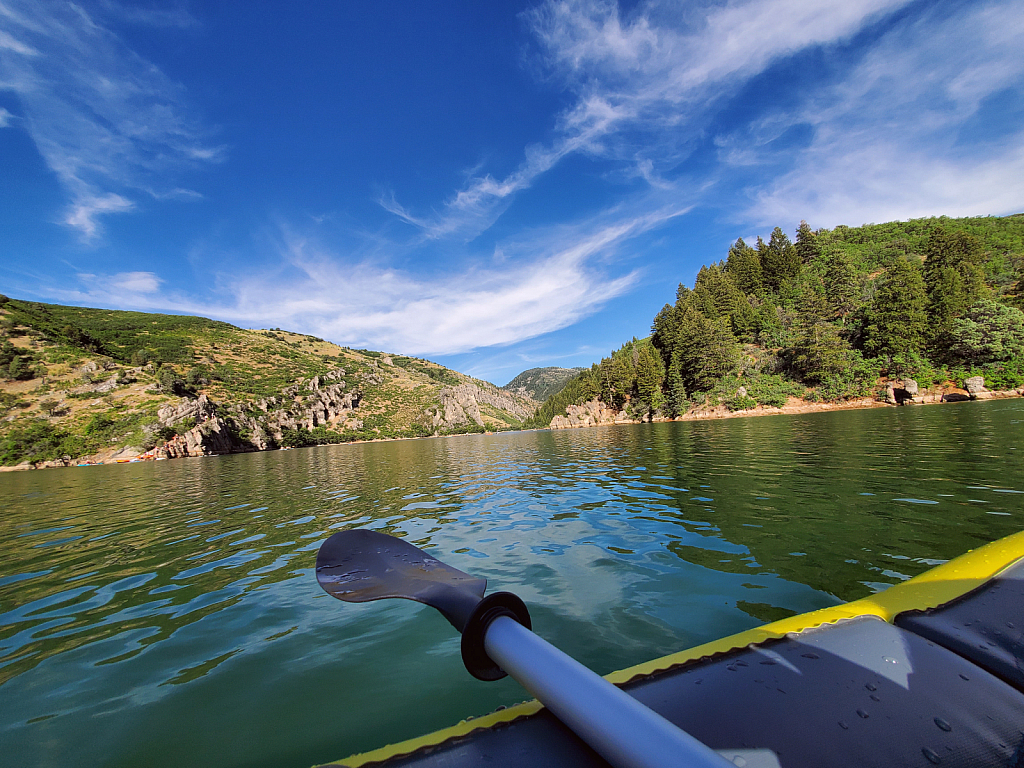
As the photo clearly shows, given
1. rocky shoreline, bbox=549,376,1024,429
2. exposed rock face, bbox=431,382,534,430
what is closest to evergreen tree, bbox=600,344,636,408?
rocky shoreline, bbox=549,376,1024,429

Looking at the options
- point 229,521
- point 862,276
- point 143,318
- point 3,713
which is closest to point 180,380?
point 143,318

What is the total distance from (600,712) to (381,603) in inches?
182

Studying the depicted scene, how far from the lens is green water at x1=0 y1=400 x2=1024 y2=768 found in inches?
114

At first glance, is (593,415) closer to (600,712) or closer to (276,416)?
(276,416)

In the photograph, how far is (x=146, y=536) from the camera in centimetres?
891

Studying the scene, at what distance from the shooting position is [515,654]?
175 cm

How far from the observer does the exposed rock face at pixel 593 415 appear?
265 ft

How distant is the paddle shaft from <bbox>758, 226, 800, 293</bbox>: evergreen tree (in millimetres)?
88764

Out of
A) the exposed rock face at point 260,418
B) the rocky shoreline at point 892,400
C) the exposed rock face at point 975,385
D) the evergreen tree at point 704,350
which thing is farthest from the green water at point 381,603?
the exposed rock face at point 260,418

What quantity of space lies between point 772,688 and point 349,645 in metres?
3.79

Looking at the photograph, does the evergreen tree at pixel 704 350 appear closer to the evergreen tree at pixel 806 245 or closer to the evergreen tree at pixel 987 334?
the evergreen tree at pixel 987 334

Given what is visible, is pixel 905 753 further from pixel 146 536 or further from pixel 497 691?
pixel 146 536

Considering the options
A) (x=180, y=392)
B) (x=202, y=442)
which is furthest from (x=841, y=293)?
(x=180, y=392)

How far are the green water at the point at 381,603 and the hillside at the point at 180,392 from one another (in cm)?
5914
